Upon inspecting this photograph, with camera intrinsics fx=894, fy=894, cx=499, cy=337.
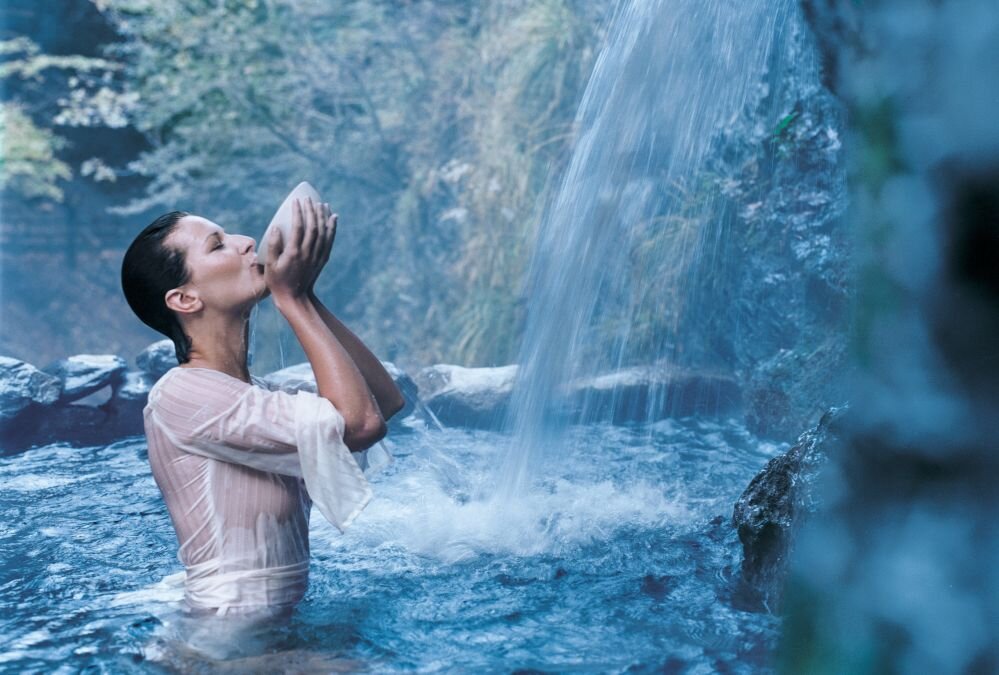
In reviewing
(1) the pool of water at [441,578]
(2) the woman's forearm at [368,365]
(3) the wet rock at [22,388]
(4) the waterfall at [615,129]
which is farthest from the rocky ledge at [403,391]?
(2) the woman's forearm at [368,365]

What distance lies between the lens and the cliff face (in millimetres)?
1135

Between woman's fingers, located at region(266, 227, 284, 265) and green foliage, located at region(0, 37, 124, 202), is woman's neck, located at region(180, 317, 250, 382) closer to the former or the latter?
woman's fingers, located at region(266, 227, 284, 265)

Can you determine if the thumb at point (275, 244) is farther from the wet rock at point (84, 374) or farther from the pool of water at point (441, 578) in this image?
the wet rock at point (84, 374)

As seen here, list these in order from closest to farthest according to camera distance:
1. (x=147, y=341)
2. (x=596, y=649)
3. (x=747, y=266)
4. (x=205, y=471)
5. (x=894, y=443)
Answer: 1. (x=894, y=443)
2. (x=205, y=471)
3. (x=596, y=649)
4. (x=747, y=266)
5. (x=147, y=341)

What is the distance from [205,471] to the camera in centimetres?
205

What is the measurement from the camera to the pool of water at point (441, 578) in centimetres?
221

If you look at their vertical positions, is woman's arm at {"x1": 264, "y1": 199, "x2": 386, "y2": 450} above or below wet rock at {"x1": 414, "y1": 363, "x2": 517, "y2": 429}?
above

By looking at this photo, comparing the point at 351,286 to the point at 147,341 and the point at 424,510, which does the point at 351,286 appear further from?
the point at 424,510

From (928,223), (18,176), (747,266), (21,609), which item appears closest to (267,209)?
(18,176)

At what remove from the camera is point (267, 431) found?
1948 millimetres

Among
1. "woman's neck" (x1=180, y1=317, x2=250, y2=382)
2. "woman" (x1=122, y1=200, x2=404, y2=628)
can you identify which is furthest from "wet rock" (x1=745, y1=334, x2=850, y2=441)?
"woman's neck" (x1=180, y1=317, x2=250, y2=382)

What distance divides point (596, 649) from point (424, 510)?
1.93 meters

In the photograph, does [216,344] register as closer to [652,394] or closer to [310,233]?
[310,233]

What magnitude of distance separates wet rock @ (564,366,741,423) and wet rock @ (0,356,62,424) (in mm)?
3831
